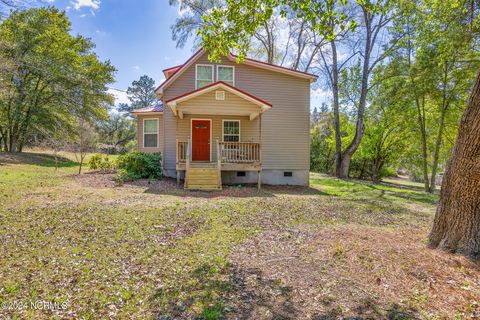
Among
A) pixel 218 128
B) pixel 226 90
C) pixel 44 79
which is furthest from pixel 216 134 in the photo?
pixel 44 79

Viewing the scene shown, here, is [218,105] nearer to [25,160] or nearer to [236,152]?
[236,152]

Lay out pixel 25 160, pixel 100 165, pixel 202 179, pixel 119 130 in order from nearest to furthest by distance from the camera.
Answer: pixel 202 179 < pixel 100 165 < pixel 25 160 < pixel 119 130

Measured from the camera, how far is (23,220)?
5.12m

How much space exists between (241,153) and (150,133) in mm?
5117

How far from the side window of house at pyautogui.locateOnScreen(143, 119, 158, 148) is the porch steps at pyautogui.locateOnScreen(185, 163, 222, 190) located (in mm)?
3996

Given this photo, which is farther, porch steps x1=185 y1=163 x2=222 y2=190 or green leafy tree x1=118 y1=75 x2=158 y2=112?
green leafy tree x1=118 y1=75 x2=158 y2=112

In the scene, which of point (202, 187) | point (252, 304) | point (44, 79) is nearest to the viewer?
point (252, 304)

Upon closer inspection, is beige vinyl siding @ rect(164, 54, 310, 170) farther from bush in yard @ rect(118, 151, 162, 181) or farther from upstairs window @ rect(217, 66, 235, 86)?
bush in yard @ rect(118, 151, 162, 181)

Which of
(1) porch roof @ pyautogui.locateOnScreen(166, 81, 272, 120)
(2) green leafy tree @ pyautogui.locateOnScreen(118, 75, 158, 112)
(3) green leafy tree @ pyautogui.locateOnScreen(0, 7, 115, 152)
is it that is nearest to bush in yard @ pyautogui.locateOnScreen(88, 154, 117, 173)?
(3) green leafy tree @ pyautogui.locateOnScreen(0, 7, 115, 152)

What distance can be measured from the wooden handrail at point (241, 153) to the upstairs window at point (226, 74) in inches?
130

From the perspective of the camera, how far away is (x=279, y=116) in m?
12.5

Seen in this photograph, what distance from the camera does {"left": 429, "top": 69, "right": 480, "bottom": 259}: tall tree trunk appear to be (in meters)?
3.55

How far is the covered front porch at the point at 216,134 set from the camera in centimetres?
1025

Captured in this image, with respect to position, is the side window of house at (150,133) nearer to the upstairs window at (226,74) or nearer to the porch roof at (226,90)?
the porch roof at (226,90)
